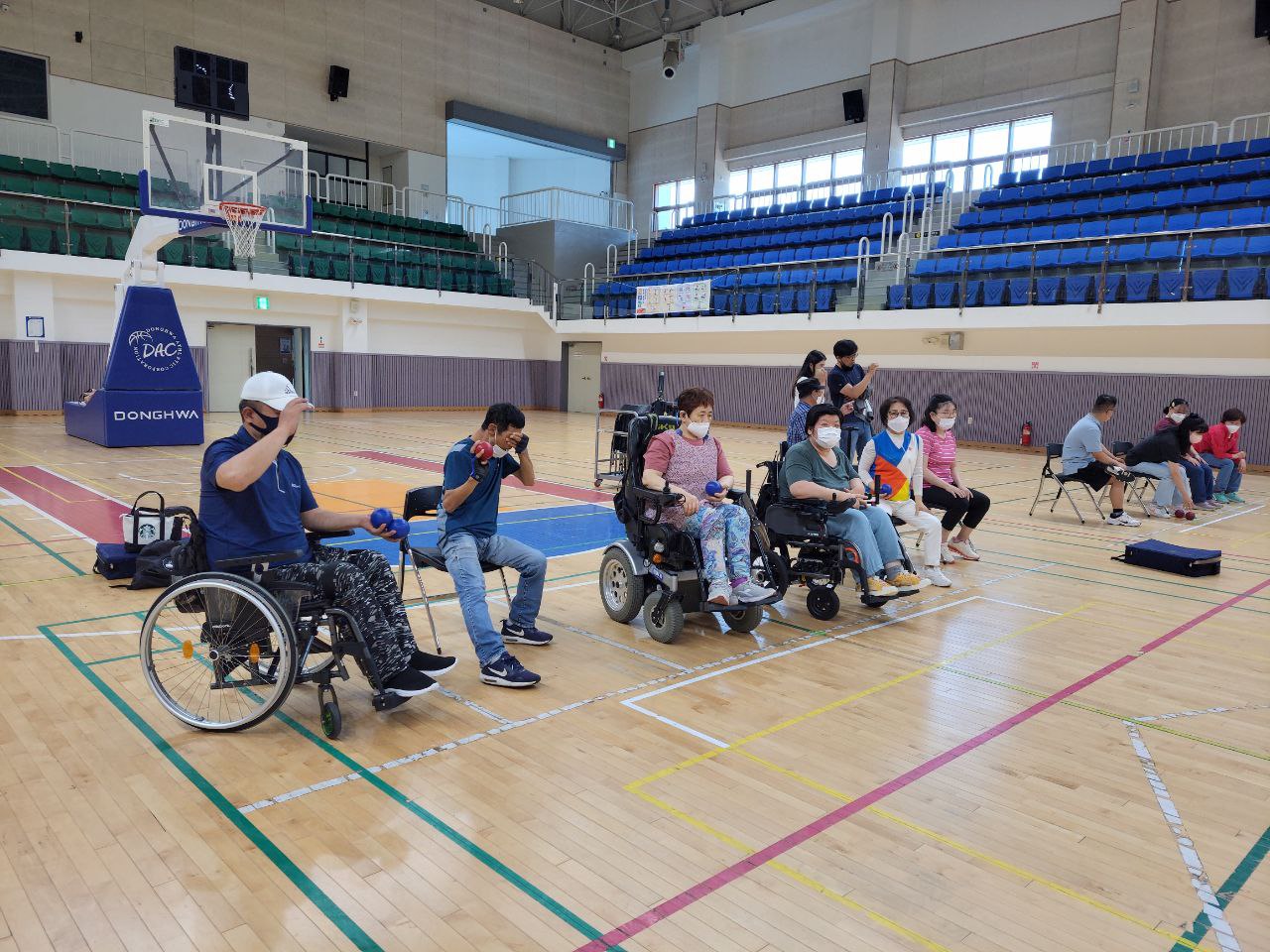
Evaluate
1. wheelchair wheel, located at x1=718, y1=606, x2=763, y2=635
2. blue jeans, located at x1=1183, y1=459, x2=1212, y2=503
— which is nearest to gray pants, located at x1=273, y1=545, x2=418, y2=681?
wheelchair wheel, located at x1=718, y1=606, x2=763, y2=635

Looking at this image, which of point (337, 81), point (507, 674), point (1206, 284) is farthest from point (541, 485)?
point (337, 81)

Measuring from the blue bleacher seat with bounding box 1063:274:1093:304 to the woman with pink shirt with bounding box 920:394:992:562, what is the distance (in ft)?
30.7

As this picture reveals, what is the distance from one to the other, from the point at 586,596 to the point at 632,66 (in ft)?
84.8

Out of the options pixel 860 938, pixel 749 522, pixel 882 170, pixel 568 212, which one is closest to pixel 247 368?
pixel 568 212

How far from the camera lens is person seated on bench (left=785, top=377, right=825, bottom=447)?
5719mm

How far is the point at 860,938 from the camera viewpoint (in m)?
2.17

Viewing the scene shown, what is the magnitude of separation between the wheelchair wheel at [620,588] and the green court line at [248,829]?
226cm

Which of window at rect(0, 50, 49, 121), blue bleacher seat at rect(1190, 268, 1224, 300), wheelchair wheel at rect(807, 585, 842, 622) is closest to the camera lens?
wheelchair wheel at rect(807, 585, 842, 622)

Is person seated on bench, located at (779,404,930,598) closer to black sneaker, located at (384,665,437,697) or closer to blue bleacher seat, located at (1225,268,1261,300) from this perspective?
black sneaker, located at (384,665,437,697)

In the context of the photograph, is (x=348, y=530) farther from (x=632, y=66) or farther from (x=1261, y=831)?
(x=632, y=66)

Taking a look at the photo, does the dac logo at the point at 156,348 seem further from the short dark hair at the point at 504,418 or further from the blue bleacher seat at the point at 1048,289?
the blue bleacher seat at the point at 1048,289

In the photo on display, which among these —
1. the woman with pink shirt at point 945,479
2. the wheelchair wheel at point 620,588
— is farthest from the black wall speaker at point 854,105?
the wheelchair wheel at point 620,588

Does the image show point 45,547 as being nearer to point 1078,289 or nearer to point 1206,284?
point 1078,289

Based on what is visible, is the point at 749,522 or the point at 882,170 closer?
the point at 749,522
